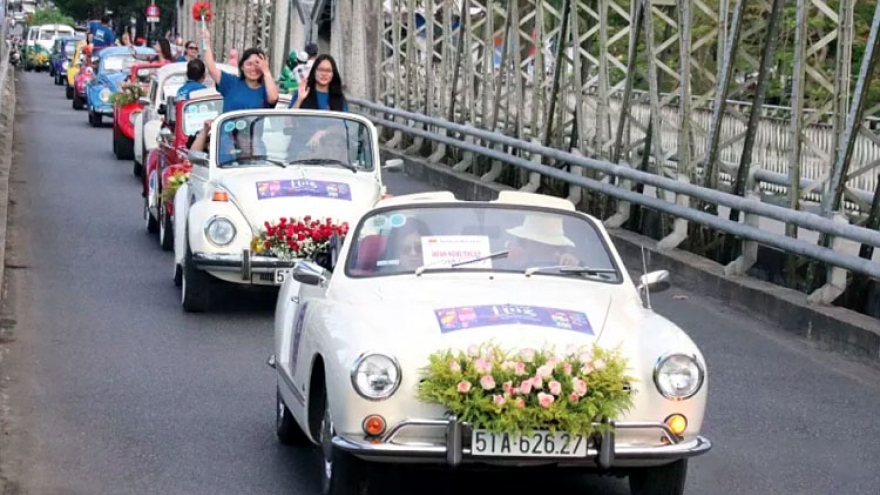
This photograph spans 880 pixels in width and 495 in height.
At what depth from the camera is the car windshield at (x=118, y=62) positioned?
125 ft

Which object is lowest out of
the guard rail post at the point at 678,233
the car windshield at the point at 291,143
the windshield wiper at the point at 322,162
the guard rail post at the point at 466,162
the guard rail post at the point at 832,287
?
the guard rail post at the point at 466,162

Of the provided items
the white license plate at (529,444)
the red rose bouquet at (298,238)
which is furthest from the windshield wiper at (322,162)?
the white license plate at (529,444)

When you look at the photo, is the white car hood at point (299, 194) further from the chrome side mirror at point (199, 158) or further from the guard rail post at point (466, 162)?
the guard rail post at point (466, 162)

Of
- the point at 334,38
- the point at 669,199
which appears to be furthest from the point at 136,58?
the point at 669,199

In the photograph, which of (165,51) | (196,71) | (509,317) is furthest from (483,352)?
(165,51)

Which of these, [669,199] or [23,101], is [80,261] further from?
[23,101]

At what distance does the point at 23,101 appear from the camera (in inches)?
2055

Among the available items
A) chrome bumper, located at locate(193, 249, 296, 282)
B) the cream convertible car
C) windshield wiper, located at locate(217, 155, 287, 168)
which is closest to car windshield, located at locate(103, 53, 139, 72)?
windshield wiper, located at locate(217, 155, 287, 168)

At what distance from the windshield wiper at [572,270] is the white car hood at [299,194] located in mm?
5212

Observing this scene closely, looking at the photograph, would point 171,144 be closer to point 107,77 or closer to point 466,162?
point 466,162

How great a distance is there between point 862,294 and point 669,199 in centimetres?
490

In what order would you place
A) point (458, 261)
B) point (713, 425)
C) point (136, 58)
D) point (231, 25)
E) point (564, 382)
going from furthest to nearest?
1. point (231, 25)
2. point (136, 58)
3. point (713, 425)
4. point (458, 261)
5. point (564, 382)

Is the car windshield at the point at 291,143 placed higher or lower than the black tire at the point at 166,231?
higher

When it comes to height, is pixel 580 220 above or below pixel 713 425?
above
